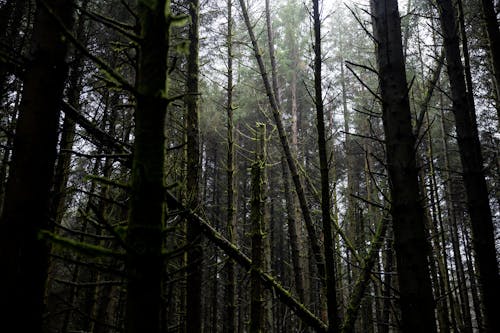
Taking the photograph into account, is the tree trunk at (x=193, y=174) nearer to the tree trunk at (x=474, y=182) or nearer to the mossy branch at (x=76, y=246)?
the mossy branch at (x=76, y=246)

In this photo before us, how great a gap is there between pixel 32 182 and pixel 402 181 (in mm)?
2919

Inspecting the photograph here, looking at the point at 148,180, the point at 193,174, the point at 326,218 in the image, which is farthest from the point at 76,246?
the point at 193,174

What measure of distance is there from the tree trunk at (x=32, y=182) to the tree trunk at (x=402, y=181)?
274cm

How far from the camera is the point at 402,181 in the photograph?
317cm

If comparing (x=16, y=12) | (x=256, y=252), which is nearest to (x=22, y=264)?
(x=256, y=252)

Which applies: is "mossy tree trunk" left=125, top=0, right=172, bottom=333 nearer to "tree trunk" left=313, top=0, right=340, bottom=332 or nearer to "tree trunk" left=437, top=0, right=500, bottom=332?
"tree trunk" left=313, top=0, right=340, bottom=332

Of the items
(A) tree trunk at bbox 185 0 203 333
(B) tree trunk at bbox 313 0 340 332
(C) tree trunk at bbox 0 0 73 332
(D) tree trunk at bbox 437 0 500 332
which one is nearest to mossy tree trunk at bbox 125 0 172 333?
(C) tree trunk at bbox 0 0 73 332

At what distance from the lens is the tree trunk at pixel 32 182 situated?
71.2 inches

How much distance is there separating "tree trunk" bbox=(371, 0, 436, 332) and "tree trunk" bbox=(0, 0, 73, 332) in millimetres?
2744

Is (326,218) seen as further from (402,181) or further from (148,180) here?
(148,180)

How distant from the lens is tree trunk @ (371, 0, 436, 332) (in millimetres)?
2902

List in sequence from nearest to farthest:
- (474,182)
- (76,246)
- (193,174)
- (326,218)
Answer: (76,246) → (326,218) → (474,182) → (193,174)

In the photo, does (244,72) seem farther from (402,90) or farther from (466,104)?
(402,90)

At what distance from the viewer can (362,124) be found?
71.4 feet
